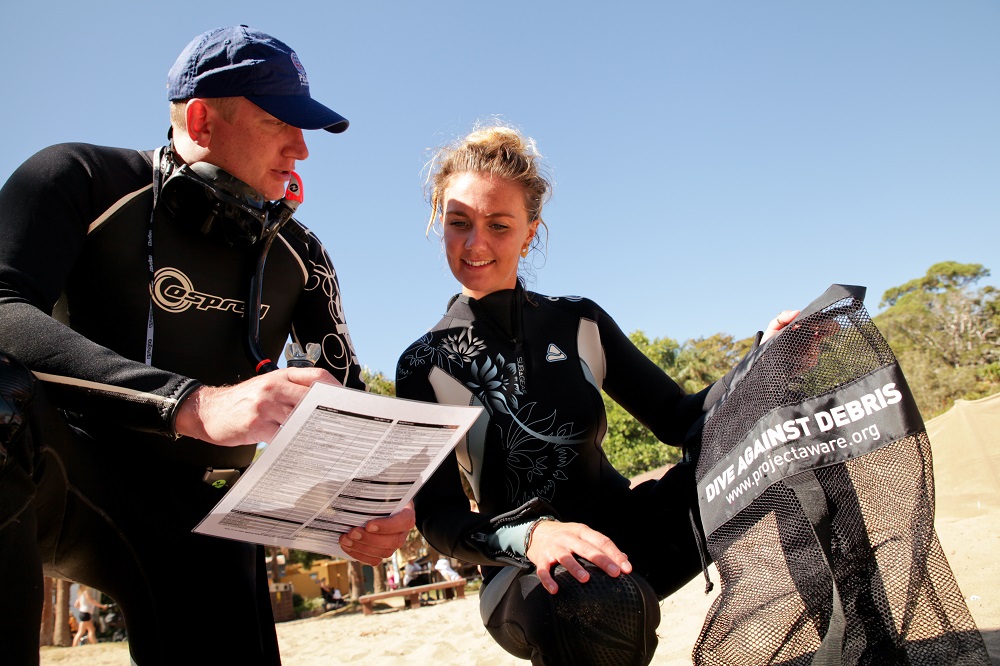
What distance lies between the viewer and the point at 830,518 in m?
1.48

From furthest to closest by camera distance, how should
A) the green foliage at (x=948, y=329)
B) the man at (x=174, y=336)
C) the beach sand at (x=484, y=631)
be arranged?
the green foliage at (x=948, y=329), the beach sand at (x=484, y=631), the man at (x=174, y=336)

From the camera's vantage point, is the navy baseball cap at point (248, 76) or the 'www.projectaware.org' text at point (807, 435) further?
the navy baseball cap at point (248, 76)

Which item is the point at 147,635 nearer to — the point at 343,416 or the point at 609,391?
the point at 343,416

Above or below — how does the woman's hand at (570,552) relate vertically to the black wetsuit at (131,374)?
below

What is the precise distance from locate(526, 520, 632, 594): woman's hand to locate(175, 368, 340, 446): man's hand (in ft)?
1.97

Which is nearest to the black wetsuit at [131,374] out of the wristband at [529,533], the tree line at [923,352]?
the wristband at [529,533]

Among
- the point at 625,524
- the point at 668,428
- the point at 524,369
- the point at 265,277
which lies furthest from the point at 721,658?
the point at 265,277

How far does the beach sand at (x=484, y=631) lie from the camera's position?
10.4ft

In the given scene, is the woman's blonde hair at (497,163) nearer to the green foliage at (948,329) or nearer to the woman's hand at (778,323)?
the woman's hand at (778,323)

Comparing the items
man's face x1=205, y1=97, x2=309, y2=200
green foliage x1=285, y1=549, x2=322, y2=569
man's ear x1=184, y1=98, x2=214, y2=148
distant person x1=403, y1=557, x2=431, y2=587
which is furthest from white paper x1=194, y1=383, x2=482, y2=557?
green foliage x1=285, y1=549, x2=322, y2=569

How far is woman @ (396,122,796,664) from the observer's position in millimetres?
1594

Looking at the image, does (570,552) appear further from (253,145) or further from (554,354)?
(253,145)

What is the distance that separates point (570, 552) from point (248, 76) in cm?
163

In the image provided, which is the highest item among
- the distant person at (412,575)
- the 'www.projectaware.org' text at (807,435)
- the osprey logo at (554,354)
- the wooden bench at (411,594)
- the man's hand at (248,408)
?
the osprey logo at (554,354)
